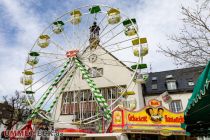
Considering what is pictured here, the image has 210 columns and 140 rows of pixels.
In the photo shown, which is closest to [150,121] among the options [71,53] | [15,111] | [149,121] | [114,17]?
[149,121]

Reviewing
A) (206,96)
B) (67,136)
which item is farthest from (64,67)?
(206,96)

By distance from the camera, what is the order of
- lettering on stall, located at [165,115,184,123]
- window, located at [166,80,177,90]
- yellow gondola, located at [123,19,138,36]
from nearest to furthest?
lettering on stall, located at [165,115,184,123], yellow gondola, located at [123,19,138,36], window, located at [166,80,177,90]

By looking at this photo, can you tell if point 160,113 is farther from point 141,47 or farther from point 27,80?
point 27,80

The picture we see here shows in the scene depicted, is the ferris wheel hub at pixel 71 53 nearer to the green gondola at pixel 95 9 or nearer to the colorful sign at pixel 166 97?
the green gondola at pixel 95 9

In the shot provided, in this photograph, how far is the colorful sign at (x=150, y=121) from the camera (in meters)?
14.9

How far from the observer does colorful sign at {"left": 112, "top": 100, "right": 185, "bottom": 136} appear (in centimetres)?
1489

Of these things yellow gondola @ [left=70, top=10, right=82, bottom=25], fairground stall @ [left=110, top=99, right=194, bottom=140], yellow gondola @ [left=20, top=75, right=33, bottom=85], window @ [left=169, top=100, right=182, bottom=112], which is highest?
yellow gondola @ [left=70, top=10, right=82, bottom=25]

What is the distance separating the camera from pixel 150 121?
15117mm

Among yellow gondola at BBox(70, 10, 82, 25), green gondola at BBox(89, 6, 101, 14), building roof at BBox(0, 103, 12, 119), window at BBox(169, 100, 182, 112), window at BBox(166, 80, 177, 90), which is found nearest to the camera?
green gondola at BBox(89, 6, 101, 14)

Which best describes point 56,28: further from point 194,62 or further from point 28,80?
point 194,62

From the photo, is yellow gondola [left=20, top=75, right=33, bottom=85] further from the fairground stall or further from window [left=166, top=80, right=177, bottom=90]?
window [left=166, top=80, right=177, bottom=90]

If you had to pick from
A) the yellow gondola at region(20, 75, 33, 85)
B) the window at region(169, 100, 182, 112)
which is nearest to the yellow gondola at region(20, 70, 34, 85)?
the yellow gondola at region(20, 75, 33, 85)

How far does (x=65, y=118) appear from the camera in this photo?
1975 centimetres

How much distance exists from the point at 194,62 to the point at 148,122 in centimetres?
746
